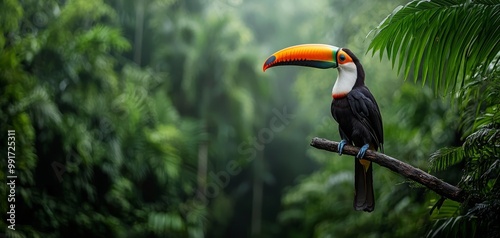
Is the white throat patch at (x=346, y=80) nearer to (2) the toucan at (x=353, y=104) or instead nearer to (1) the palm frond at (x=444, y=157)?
(2) the toucan at (x=353, y=104)

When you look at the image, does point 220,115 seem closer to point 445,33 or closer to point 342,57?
point 342,57

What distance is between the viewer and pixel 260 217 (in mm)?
6598

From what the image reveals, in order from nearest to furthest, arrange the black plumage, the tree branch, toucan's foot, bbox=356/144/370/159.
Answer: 1. the tree branch
2. toucan's foot, bbox=356/144/370/159
3. the black plumage

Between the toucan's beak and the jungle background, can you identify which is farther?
the toucan's beak

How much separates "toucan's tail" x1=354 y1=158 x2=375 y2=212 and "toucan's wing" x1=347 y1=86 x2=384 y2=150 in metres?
0.08

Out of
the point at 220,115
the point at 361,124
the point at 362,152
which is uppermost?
the point at 220,115

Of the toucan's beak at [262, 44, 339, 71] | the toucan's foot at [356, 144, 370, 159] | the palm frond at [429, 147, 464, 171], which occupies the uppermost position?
the toucan's beak at [262, 44, 339, 71]

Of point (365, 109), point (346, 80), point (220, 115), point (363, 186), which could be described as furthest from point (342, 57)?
point (220, 115)

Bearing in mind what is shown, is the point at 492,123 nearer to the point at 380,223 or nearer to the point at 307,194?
the point at 380,223

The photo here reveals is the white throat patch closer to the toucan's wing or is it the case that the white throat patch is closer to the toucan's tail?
A: the toucan's wing

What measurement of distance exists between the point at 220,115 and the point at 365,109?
3.67 metres

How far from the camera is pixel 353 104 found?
1.90 meters

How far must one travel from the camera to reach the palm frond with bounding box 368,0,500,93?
172 centimetres

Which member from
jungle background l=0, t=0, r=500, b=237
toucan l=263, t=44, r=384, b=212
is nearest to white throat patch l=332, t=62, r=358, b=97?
toucan l=263, t=44, r=384, b=212
